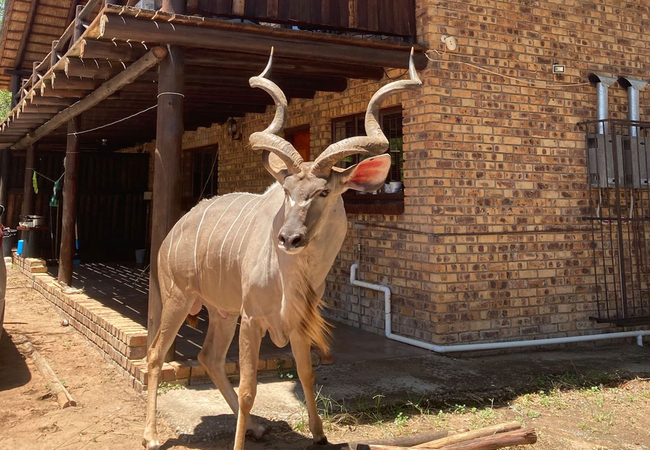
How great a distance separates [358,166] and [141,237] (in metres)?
12.5

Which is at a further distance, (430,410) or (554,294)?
(554,294)

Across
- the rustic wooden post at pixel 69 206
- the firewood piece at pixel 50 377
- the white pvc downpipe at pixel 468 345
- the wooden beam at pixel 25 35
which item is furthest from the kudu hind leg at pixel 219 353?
the wooden beam at pixel 25 35

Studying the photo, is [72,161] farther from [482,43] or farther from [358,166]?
[358,166]

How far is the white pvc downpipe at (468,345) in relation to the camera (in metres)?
6.10

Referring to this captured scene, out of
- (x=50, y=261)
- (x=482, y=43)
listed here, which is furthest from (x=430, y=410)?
(x=50, y=261)

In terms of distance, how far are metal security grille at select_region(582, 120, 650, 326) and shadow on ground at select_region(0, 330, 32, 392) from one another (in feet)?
21.3

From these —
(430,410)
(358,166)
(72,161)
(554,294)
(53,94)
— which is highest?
(53,94)

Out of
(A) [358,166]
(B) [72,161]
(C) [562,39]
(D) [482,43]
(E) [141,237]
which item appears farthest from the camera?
(E) [141,237]

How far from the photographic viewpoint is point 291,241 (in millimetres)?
2875

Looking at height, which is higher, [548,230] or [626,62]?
[626,62]

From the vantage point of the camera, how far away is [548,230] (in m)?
6.74

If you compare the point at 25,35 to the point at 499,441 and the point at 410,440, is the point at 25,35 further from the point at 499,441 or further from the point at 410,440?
the point at 499,441

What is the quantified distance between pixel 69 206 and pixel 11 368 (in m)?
3.82

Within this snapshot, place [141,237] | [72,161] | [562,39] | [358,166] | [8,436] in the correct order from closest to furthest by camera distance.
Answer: [358,166] < [8,436] < [562,39] < [72,161] < [141,237]
